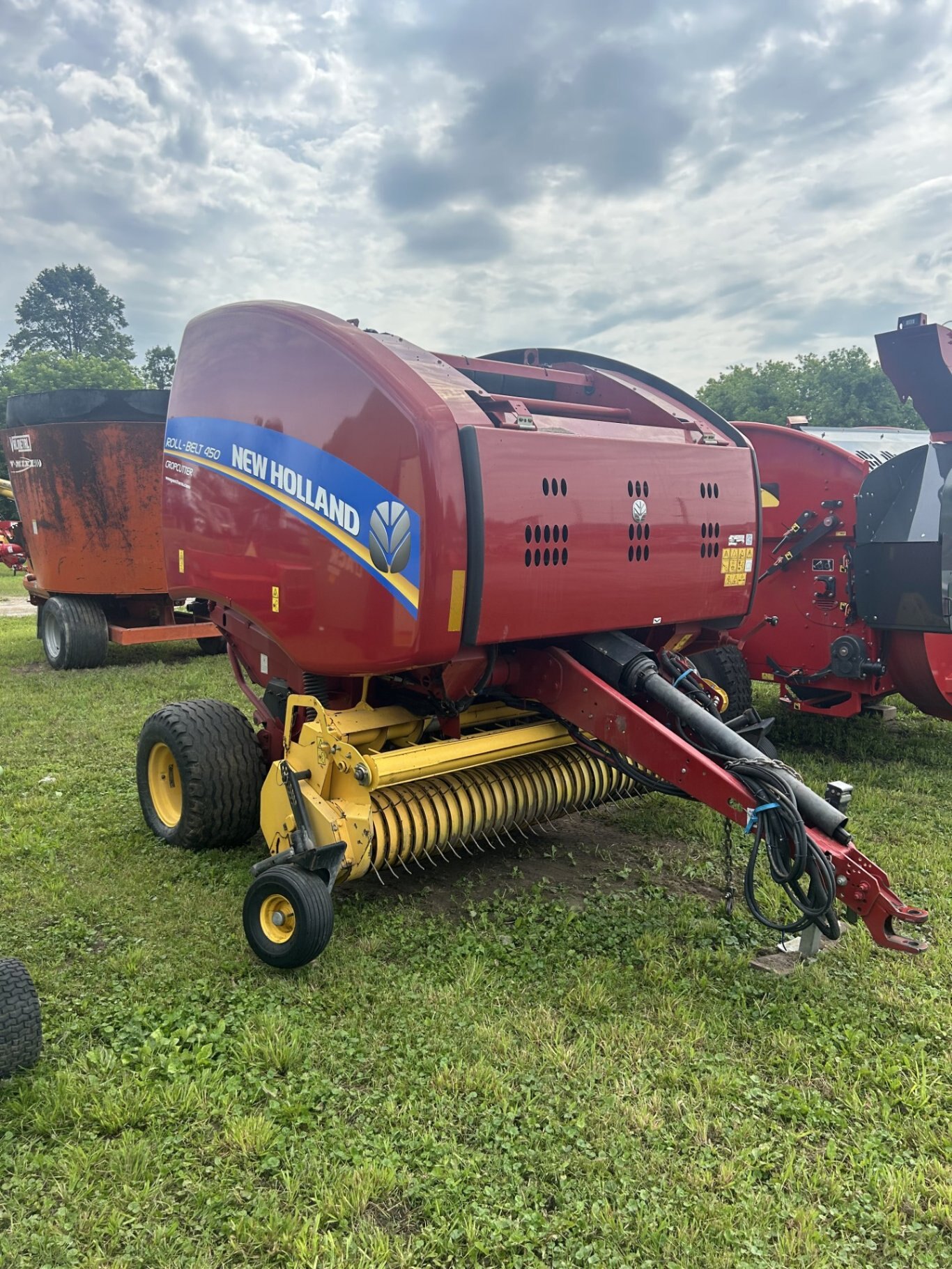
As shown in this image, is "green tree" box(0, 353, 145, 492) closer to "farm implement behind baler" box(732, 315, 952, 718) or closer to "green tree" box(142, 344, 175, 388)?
"green tree" box(142, 344, 175, 388)

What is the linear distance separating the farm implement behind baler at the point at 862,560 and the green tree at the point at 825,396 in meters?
27.2

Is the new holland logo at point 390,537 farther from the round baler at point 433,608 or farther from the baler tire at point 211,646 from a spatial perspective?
the baler tire at point 211,646

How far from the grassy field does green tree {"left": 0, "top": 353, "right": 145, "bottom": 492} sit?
4201 centimetres

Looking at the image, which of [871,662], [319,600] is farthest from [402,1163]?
[871,662]

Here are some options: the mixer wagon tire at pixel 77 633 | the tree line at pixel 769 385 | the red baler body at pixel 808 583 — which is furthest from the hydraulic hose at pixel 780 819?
the tree line at pixel 769 385

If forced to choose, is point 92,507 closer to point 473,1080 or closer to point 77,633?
point 77,633

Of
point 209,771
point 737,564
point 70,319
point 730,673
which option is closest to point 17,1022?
point 209,771

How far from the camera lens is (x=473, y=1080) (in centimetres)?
262

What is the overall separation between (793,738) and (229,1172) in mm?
5356

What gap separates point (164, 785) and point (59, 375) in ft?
141

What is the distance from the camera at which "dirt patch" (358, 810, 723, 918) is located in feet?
13.0

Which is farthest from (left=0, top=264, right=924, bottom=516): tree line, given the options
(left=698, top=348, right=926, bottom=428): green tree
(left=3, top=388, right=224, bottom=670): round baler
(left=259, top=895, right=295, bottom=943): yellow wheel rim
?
(left=259, top=895, right=295, bottom=943): yellow wheel rim

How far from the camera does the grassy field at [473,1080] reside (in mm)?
2119

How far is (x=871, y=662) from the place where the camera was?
5.79 metres
